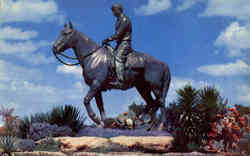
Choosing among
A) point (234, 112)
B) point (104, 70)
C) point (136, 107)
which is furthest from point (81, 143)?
point (136, 107)

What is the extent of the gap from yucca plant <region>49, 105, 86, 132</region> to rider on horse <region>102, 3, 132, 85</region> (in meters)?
2.01

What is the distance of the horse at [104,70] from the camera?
11656 millimetres

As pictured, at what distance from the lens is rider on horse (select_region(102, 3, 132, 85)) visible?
1171 cm

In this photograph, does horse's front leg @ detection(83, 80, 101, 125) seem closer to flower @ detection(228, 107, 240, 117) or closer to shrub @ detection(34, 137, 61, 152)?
shrub @ detection(34, 137, 61, 152)

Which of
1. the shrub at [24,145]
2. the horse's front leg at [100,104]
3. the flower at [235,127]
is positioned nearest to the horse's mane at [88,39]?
the horse's front leg at [100,104]

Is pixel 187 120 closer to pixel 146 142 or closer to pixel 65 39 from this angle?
pixel 146 142

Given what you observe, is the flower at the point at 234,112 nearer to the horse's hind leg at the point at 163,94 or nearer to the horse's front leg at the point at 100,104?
the horse's hind leg at the point at 163,94

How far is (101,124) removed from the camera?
11.7 m

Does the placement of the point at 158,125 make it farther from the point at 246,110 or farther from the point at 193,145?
the point at 246,110

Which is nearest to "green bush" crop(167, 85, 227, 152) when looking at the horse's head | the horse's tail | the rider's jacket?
the horse's tail

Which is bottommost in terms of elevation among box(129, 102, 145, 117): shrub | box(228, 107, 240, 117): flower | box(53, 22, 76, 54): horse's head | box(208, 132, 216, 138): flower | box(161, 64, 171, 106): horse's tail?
box(208, 132, 216, 138): flower

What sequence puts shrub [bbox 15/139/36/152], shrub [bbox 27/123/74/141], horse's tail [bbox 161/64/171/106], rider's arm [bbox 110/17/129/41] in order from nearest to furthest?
shrub [bbox 15/139/36/152], shrub [bbox 27/123/74/141], rider's arm [bbox 110/17/129/41], horse's tail [bbox 161/64/171/106]

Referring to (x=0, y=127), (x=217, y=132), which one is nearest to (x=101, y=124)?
(x=217, y=132)

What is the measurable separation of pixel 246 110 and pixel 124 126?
4.51 m
